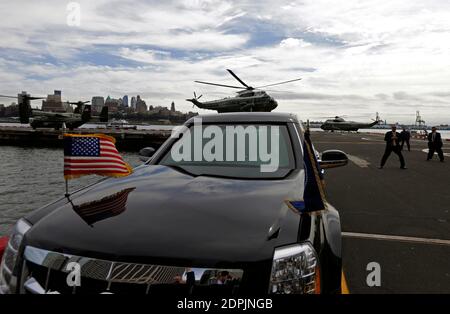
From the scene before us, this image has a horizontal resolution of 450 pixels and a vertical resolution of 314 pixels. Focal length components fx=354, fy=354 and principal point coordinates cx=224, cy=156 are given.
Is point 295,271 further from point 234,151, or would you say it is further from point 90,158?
point 90,158

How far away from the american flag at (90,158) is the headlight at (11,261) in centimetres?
238

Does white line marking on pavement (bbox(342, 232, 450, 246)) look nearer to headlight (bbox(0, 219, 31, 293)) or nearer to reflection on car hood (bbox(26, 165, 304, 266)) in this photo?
reflection on car hood (bbox(26, 165, 304, 266))

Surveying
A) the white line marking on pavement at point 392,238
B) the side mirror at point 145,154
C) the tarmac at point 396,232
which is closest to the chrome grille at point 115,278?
the tarmac at point 396,232

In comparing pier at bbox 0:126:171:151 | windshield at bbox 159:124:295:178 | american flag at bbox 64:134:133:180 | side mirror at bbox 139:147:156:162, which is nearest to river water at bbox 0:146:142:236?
american flag at bbox 64:134:133:180

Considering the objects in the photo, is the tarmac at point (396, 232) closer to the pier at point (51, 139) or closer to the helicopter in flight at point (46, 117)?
the pier at point (51, 139)

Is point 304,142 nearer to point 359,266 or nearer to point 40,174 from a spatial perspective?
point 359,266

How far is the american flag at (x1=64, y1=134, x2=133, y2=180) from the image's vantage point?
4445 mm

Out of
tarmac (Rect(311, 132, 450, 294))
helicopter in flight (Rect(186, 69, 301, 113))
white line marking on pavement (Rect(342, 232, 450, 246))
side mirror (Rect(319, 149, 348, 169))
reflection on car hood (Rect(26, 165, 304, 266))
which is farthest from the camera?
helicopter in flight (Rect(186, 69, 301, 113))

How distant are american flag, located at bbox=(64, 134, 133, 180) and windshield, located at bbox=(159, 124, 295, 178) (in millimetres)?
1014

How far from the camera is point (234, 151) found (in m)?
3.70

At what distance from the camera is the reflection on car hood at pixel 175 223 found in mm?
1734

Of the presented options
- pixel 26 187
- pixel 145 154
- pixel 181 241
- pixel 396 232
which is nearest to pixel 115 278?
pixel 181 241

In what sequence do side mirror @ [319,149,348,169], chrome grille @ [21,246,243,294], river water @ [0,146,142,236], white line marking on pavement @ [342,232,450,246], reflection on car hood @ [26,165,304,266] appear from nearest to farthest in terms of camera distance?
chrome grille @ [21,246,243,294] < reflection on car hood @ [26,165,304,266] < side mirror @ [319,149,348,169] < white line marking on pavement @ [342,232,450,246] < river water @ [0,146,142,236]
